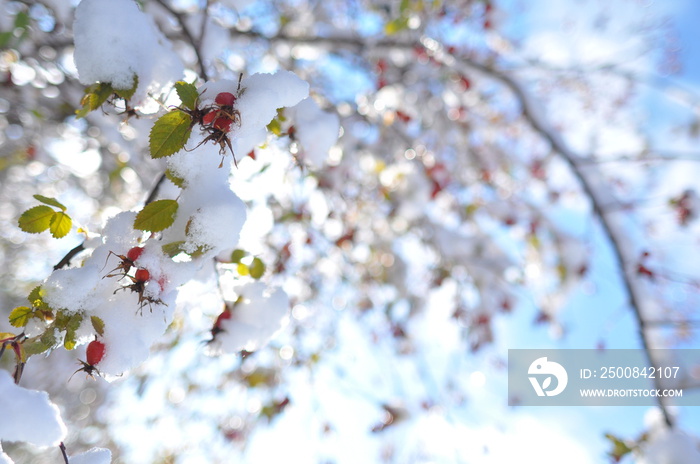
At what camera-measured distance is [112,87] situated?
0.70 meters

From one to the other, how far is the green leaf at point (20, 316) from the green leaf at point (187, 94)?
429 mm

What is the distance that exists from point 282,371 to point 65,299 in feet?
7.96

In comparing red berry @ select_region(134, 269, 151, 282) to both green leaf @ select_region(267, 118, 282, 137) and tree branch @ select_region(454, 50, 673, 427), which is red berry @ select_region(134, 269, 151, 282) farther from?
tree branch @ select_region(454, 50, 673, 427)

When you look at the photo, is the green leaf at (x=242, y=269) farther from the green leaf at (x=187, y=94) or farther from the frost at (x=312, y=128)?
the green leaf at (x=187, y=94)

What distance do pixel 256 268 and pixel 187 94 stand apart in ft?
1.63

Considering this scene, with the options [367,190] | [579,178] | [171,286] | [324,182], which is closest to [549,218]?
[579,178]

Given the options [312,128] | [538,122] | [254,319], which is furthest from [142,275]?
[538,122]

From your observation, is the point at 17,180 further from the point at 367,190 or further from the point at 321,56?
the point at 367,190

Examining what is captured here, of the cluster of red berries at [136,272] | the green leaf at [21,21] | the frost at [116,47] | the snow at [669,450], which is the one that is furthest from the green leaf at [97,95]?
the snow at [669,450]

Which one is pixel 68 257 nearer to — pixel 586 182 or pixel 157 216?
pixel 157 216

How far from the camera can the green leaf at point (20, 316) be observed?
0.65 m

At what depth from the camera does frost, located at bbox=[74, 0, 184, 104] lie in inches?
26.6

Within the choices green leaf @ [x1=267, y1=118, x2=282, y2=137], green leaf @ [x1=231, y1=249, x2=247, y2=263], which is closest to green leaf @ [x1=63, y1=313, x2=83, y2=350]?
green leaf @ [x1=231, y1=249, x2=247, y2=263]

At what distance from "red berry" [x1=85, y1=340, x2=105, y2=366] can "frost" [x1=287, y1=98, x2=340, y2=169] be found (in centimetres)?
59
